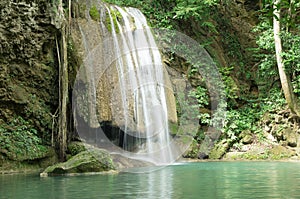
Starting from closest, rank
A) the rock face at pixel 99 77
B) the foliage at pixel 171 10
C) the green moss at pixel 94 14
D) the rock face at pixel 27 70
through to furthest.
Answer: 1. the rock face at pixel 27 70
2. the rock face at pixel 99 77
3. the green moss at pixel 94 14
4. the foliage at pixel 171 10

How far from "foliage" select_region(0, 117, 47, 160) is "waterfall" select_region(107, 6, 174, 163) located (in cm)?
245

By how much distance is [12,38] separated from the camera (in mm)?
9531

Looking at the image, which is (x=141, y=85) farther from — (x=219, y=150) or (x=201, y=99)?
(x=219, y=150)

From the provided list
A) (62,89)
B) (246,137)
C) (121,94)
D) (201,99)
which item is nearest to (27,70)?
(62,89)

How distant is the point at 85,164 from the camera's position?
7.47 meters

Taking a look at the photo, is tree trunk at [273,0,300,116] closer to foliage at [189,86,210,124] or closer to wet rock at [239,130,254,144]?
wet rock at [239,130,254,144]

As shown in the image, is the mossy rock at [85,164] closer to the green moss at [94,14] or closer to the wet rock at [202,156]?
the wet rock at [202,156]

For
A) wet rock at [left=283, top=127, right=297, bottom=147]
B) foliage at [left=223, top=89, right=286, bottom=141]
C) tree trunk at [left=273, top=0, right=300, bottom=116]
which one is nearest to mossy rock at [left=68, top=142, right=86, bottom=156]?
foliage at [left=223, top=89, right=286, bottom=141]

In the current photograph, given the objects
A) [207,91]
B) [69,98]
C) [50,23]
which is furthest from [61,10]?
[207,91]

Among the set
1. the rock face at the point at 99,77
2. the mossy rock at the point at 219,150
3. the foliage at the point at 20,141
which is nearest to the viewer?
the foliage at the point at 20,141

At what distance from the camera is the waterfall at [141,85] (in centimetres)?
1066

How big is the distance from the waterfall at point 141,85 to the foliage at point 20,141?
245 centimetres

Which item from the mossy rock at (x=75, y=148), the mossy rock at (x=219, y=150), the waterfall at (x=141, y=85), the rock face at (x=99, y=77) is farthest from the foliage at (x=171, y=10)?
the mossy rock at (x=75, y=148)

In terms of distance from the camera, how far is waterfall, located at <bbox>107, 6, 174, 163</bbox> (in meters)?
10.7
